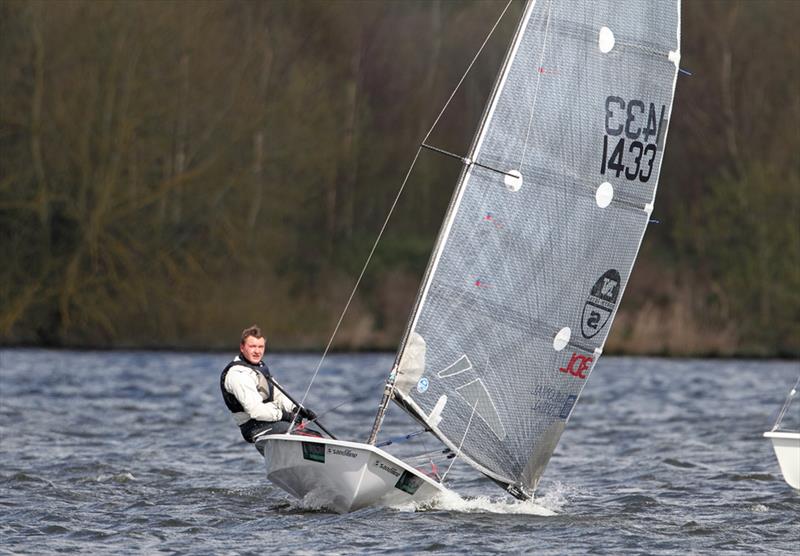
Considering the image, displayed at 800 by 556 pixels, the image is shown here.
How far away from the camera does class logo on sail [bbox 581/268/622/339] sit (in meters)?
11.9

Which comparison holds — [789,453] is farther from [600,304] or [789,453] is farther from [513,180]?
[513,180]

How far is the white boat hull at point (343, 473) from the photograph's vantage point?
10.8 meters

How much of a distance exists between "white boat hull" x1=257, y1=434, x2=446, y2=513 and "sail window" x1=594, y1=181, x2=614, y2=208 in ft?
8.40

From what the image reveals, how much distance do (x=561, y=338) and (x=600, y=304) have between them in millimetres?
434

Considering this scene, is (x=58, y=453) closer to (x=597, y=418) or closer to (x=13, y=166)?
(x=597, y=418)

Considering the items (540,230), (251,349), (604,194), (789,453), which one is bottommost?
(789,453)

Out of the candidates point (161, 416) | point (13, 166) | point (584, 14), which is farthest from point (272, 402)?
point (13, 166)

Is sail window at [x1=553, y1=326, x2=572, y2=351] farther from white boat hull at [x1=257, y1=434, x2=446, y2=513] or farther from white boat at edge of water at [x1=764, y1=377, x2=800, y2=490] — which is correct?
white boat at edge of water at [x1=764, y1=377, x2=800, y2=490]

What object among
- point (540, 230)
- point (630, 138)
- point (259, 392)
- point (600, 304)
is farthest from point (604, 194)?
point (259, 392)

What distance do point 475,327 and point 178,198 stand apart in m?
21.7

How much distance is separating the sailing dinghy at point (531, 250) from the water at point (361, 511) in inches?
19.9

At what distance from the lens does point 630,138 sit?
11766mm

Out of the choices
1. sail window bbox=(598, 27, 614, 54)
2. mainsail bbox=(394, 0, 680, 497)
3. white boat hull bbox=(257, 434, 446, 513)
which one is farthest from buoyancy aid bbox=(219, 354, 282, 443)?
sail window bbox=(598, 27, 614, 54)

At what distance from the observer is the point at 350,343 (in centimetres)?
3300
